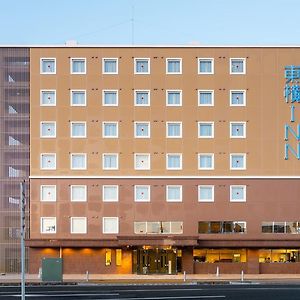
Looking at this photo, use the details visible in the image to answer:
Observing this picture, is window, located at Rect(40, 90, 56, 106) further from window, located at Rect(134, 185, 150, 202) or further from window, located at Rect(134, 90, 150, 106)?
window, located at Rect(134, 185, 150, 202)

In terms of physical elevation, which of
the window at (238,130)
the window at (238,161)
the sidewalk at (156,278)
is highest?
the window at (238,130)

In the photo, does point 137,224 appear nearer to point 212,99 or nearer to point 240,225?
point 240,225

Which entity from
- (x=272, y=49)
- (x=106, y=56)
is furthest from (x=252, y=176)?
(x=106, y=56)

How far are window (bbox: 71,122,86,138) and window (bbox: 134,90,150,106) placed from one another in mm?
5587

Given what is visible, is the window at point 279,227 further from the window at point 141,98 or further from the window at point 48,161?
the window at point 48,161

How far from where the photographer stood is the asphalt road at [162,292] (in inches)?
1547

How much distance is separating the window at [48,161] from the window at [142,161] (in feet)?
26.1

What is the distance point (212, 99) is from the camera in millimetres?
61281

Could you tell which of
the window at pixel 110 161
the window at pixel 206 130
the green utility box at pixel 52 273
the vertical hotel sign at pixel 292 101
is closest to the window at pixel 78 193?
the window at pixel 110 161

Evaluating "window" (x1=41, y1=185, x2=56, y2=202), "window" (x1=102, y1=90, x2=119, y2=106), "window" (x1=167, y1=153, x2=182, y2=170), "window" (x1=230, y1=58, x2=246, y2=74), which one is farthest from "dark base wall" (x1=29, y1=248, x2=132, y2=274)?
"window" (x1=230, y1=58, x2=246, y2=74)

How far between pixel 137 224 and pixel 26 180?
11610 mm

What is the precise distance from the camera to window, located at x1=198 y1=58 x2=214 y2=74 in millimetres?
61406

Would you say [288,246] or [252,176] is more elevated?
[252,176]

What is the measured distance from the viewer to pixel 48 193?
60656 mm
